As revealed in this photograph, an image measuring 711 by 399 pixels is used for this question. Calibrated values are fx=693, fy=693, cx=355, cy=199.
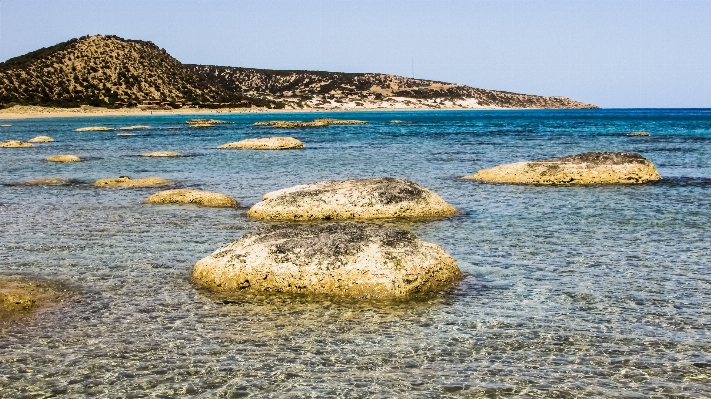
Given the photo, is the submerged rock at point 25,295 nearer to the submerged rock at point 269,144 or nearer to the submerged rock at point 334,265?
the submerged rock at point 334,265

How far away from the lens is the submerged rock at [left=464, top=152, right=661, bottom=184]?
28.0 metres

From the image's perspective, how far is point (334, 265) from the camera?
12422mm

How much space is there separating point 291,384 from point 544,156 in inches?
1545

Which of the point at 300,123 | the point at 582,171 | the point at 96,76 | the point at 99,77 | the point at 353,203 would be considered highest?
the point at 96,76

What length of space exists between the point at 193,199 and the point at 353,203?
21.4 ft

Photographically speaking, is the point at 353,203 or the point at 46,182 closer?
the point at 353,203

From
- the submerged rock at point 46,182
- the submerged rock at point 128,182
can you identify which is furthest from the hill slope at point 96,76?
the submerged rock at point 128,182

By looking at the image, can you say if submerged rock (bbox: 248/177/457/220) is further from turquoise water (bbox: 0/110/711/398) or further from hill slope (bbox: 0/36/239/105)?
hill slope (bbox: 0/36/239/105)

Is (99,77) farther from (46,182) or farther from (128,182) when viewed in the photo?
(128,182)

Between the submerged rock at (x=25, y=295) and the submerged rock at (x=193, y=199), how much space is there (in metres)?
10.3

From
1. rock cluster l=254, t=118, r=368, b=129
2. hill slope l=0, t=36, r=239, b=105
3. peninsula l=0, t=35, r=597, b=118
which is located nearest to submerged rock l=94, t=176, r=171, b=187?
rock cluster l=254, t=118, r=368, b=129

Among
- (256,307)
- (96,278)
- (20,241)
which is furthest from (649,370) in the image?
(20,241)

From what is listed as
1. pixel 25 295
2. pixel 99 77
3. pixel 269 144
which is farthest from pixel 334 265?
pixel 99 77

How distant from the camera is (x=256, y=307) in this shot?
37.5 ft
